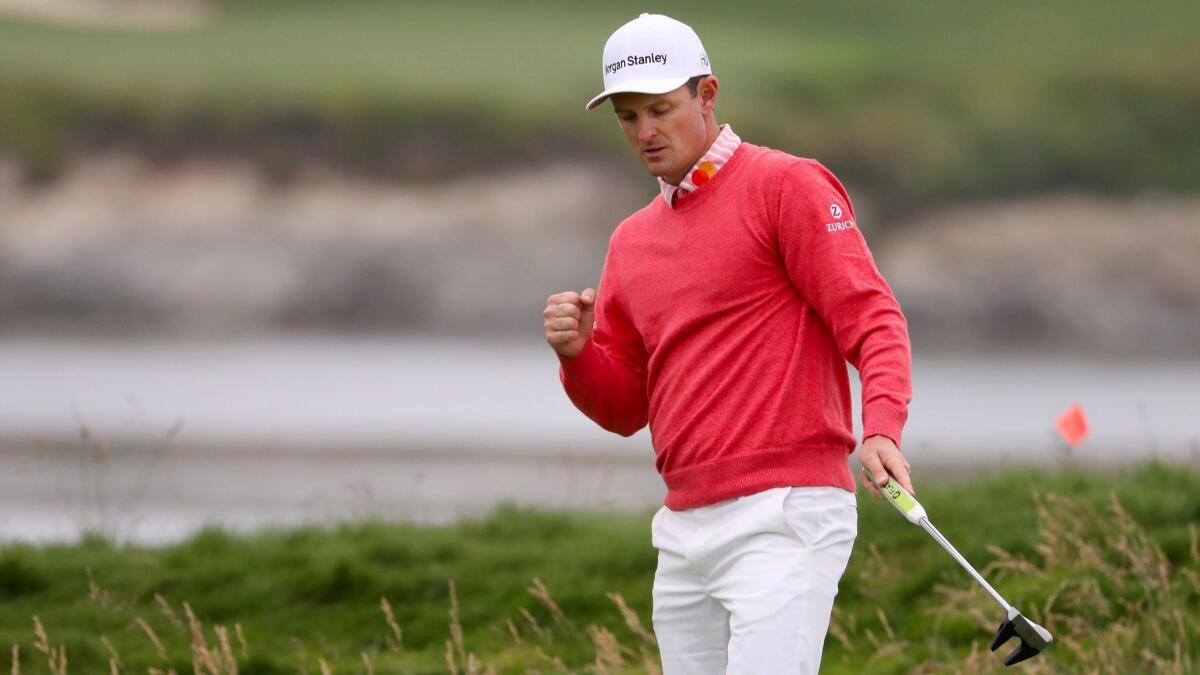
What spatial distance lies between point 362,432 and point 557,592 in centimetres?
1357

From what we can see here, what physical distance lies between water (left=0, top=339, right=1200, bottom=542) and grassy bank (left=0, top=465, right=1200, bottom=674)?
0.91m

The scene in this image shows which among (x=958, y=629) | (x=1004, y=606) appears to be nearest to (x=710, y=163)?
(x=1004, y=606)

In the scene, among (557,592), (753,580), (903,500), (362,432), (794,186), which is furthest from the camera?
(362,432)

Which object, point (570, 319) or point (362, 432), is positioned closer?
point (570, 319)

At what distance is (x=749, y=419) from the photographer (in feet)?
12.2

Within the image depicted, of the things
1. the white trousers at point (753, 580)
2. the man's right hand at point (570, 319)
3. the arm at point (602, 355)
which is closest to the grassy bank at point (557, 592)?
the arm at point (602, 355)

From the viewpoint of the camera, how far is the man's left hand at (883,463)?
11.4 ft

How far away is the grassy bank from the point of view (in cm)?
561

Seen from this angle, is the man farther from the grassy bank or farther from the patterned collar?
the grassy bank

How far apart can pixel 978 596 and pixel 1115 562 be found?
1.52ft

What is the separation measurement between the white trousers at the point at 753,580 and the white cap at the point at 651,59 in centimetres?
86

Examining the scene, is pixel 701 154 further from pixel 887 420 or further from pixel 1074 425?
pixel 1074 425

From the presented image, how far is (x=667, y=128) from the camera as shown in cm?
381

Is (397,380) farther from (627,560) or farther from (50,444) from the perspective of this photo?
(627,560)
